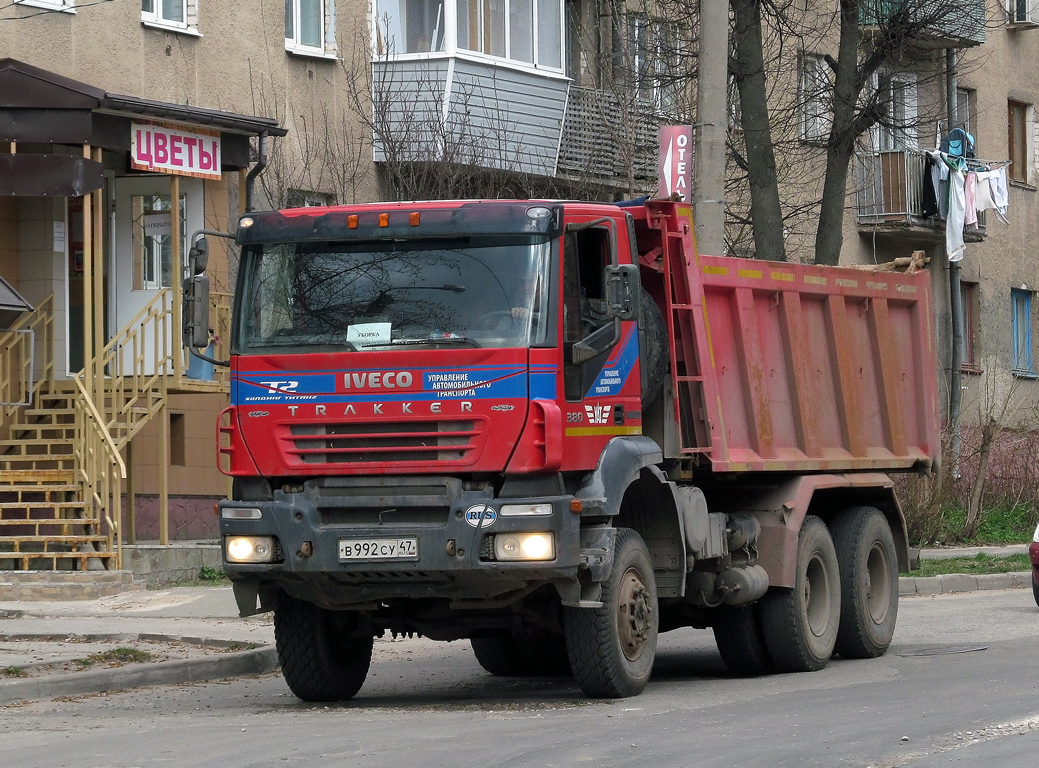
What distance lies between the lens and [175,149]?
62.6 ft

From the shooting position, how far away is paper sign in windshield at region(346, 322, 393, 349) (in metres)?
9.39

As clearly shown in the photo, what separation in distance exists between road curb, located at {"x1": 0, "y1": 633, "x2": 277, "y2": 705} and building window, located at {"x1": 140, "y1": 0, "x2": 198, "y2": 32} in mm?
9451

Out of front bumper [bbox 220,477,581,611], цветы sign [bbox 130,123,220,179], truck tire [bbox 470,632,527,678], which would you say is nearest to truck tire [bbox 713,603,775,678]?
truck tire [bbox 470,632,527,678]

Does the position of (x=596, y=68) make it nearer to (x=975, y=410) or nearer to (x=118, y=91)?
(x=118, y=91)

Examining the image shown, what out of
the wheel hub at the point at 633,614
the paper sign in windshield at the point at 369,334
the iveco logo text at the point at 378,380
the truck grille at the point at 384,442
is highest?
the paper sign in windshield at the point at 369,334

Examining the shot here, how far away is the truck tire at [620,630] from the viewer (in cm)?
950

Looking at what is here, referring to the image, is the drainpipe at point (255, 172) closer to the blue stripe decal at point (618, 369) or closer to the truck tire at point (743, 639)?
the truck tire at point (743, 639)

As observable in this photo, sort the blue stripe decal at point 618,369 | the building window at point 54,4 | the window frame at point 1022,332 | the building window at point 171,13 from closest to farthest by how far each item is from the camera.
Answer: the blue stripe decal at point 618,369 → the building window at point 54,4 → the building window at point 171,13 → the window frame at point 1022,332

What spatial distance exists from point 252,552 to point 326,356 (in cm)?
117

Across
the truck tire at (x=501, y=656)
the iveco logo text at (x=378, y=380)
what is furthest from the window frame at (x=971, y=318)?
the iveco logo text at (x=378, y=380)

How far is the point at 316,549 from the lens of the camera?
934 centimetres

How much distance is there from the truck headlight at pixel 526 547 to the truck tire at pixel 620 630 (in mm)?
593

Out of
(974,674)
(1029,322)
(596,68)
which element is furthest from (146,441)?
(1029,322)

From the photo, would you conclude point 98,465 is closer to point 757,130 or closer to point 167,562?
point 167,562
